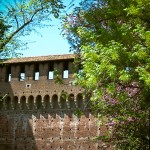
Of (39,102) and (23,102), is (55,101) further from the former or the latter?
(23,102)

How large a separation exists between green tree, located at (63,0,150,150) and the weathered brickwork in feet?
27.6

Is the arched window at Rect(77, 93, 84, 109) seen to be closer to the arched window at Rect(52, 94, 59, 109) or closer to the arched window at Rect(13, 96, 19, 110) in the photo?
the arched window at Rect(52, 94, 59, 109)

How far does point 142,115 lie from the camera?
1098 cm

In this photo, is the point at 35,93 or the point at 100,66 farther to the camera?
the point at 35,93

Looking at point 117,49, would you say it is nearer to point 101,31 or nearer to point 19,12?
point 101,31

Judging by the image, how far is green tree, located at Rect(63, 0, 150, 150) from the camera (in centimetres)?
932

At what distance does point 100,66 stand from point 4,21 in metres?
4.63

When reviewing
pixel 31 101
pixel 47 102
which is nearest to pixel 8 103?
pixel 31 101

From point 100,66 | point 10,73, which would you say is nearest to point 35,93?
point 10,73

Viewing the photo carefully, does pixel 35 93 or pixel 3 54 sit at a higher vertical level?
pixel 3 54

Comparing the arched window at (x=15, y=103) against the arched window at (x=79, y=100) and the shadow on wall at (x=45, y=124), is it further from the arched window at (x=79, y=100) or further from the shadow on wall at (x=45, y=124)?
the arched window at (x=79, y=100)

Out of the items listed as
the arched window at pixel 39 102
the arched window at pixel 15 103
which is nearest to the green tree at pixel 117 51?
the arched window at pixel 39 102

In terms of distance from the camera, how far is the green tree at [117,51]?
932cm

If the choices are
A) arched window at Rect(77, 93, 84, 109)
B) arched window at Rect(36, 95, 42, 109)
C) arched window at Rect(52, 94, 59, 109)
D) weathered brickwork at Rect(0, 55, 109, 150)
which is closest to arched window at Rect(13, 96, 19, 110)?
weathered brickwork at Rect(0, 55, 109, 150)
